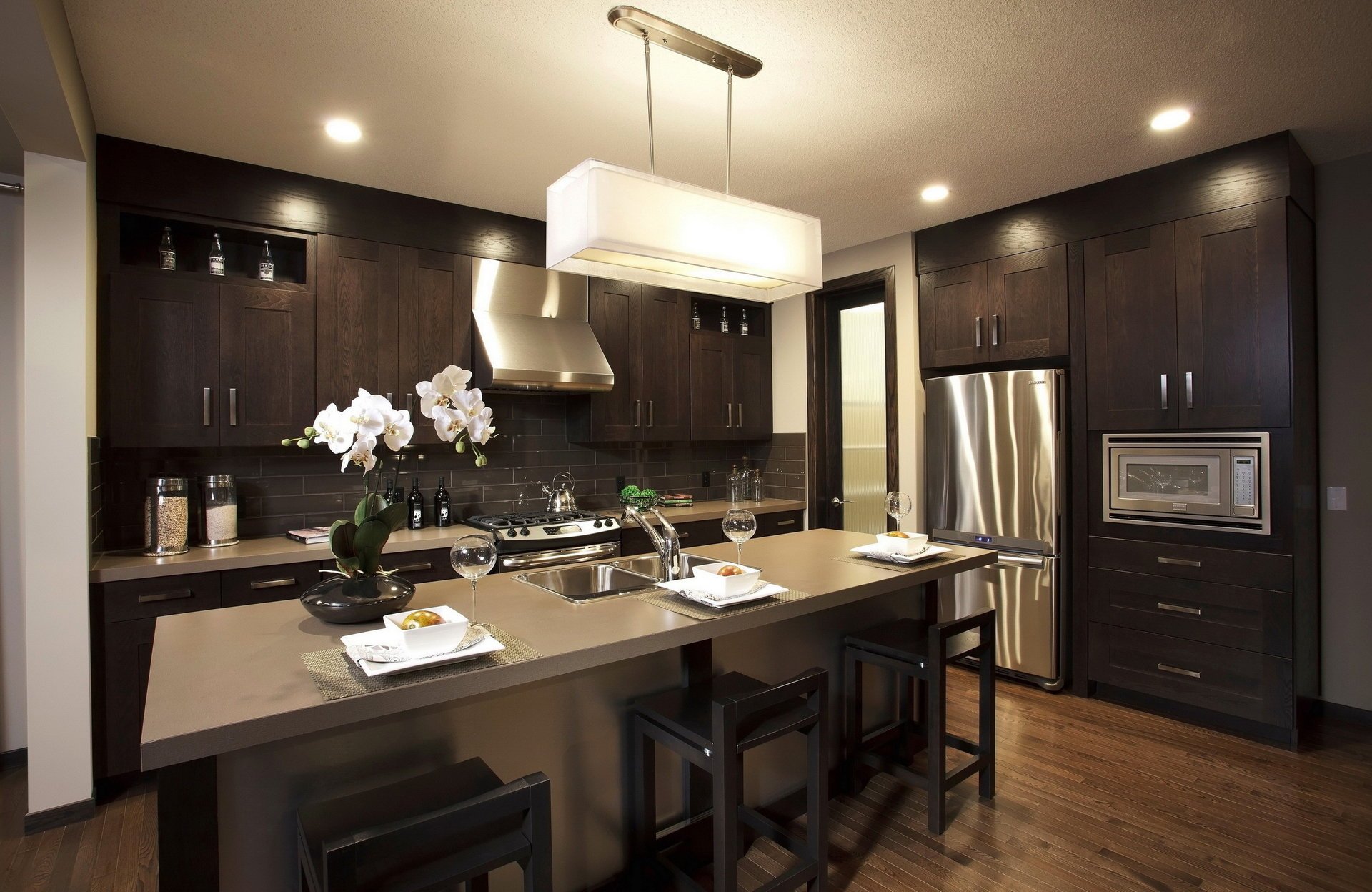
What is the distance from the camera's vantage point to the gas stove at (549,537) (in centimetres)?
354

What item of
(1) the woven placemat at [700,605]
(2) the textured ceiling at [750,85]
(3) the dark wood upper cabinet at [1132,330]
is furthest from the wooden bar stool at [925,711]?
(2) the textured ceiling at [750,85]

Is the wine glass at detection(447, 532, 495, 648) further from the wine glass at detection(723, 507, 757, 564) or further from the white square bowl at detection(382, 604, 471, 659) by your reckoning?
the wine glass at detection(723, 507, 757, 564)

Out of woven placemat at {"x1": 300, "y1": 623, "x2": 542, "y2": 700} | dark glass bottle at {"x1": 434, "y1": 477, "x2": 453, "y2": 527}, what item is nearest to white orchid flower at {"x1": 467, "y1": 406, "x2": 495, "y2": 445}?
woven placemat at {"x1": 300, "y1": 623, "x2": 542, "y2": 700}

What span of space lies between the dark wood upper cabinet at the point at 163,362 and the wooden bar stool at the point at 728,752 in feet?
8.18

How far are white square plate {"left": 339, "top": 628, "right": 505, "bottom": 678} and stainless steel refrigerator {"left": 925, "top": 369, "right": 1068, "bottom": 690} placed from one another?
3119 mm

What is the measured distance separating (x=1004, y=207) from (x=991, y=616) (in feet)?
8.14

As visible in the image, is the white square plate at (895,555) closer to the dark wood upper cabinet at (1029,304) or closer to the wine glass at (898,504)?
the wine glass at (898,504)

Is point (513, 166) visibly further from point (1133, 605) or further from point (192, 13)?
point (1133, 605)

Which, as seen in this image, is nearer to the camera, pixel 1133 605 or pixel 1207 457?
pixel 1207 457

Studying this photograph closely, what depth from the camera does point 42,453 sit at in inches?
98.9

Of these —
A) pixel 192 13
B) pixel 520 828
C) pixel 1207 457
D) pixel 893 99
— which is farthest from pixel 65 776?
pixel 1207 457

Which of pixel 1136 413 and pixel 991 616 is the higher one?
pixel 1136 413

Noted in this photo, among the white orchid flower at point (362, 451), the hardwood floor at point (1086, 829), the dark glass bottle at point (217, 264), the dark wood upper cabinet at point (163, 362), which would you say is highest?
the dark glass bottle at point (217, 264)

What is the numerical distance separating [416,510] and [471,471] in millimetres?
496
